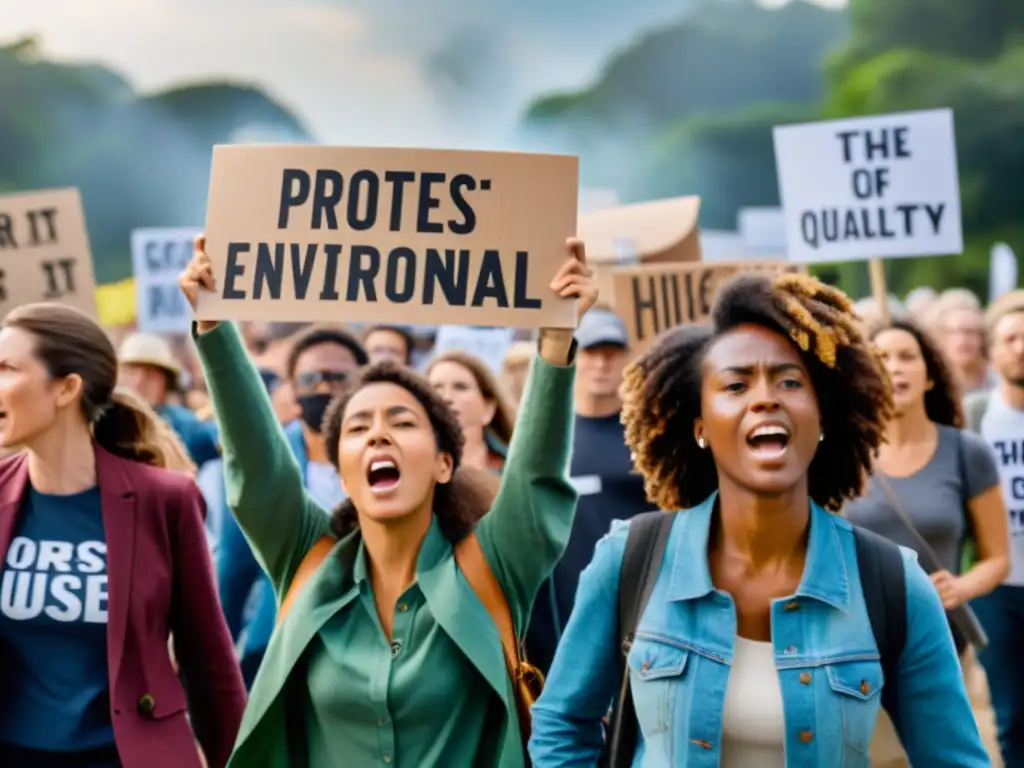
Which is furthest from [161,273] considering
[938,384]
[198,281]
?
[198,281]

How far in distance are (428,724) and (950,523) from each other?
8.53 ft

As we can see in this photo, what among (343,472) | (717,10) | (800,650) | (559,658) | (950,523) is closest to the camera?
(800,650)

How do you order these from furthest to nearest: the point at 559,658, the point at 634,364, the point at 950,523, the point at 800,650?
the point at 950,523, the point at 634,364, the point at 559,658, the point at 800,650

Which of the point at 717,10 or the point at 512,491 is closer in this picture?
the point at 512,491

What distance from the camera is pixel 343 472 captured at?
4.27m

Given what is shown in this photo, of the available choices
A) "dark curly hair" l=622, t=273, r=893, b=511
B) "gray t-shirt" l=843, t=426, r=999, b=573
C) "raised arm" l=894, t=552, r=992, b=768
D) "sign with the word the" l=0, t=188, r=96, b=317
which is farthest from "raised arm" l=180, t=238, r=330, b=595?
"sign with the word the" l=0, t=188, r=96, b=317

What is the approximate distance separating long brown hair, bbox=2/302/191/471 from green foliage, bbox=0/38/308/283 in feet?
160

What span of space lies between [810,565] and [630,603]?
343 mm

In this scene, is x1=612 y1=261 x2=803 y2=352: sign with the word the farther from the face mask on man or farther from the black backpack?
the black backpack

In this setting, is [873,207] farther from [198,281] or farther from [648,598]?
[648,598]

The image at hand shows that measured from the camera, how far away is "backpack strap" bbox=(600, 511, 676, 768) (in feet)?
11.6

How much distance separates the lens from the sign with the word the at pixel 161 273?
1077 centimetres

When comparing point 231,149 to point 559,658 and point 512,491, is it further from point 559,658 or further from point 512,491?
point 559,658

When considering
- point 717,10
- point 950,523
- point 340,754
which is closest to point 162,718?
point 340,754
